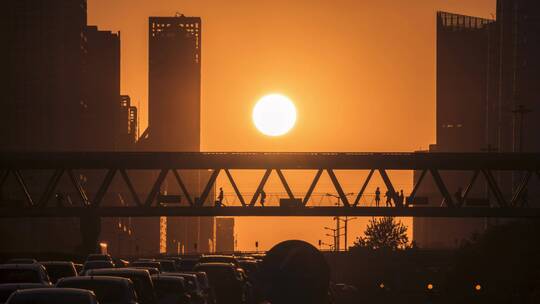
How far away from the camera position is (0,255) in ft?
300

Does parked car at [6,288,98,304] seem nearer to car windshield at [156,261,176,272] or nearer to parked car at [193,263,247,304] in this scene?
parked car at [193,263,247,304]

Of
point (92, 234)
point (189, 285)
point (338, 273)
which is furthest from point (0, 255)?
point (338, 273)

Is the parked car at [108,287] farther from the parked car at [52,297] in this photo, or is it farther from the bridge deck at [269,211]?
the bridge deck at [269,211]

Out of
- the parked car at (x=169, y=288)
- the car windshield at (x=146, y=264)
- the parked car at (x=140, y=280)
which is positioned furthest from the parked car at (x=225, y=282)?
the parked car at (x=140, y=280)

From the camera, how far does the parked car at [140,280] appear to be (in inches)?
1398

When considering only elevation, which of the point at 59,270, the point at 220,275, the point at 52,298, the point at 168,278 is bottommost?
the point at 220,275

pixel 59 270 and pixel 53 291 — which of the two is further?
pixel 59 270

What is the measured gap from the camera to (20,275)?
127 feet

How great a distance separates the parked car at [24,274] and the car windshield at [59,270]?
28.0 feet

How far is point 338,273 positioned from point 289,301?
144 metres

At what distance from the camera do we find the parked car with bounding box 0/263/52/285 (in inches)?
1495

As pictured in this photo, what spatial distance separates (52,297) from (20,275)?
421 inches

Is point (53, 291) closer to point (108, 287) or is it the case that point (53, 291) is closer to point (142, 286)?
point (108, 287)

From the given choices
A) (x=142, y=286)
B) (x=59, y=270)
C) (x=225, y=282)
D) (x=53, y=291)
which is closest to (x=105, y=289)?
(x=142, y=286)
